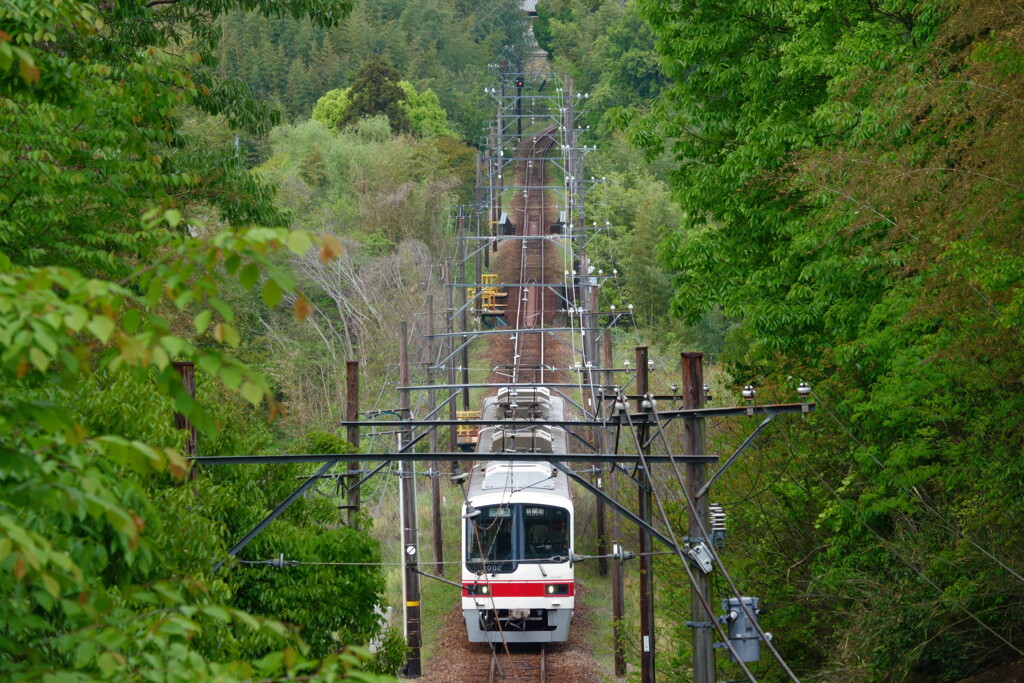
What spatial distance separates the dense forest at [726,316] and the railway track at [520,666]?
2822mm

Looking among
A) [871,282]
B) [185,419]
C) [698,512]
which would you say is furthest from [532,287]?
[698,512]

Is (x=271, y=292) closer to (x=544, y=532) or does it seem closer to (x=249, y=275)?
(x=249, y=275)

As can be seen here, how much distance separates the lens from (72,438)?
331 centimetres

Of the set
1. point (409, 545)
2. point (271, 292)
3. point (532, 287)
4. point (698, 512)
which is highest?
point (532, 287)

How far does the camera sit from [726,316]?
623 inches

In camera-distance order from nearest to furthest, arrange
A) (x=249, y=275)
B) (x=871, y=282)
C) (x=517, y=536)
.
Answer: (x=249, y=275) → (x=871, y=282) → (x=517, y=536)

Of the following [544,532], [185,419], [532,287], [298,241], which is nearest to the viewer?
[298,241]

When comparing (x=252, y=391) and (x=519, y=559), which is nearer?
(x=252, y=391)

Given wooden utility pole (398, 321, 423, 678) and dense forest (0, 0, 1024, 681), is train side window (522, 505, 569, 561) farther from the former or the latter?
dense forest (0, 0, 1024, 681)

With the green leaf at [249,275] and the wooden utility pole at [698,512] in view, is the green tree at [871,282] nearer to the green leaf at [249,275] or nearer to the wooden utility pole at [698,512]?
the wooden utility pole at [698,512]

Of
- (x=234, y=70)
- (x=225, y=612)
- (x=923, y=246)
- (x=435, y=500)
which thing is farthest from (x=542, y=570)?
(x=234, y=70)

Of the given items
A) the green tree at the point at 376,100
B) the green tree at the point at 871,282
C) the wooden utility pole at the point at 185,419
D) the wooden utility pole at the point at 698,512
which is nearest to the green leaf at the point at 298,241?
the wooden utility pole at the point at 698,512

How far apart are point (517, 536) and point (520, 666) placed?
2439 mm

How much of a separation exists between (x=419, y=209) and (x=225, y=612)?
4799 centimetres
